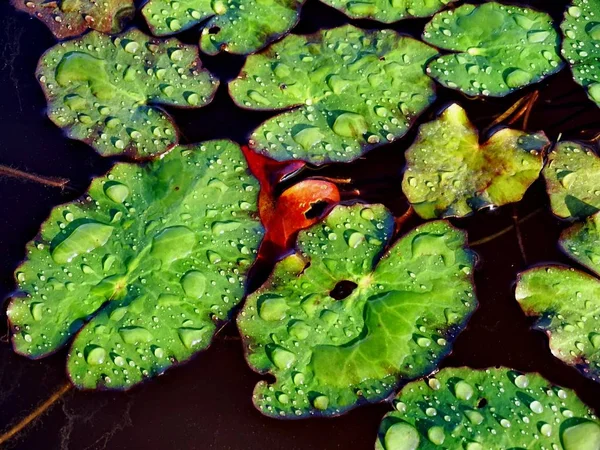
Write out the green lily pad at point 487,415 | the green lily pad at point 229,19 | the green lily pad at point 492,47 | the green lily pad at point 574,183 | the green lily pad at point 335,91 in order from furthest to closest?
the green lily pad at point 229,19 < the green lily pad at point 492,47 < the green lily pad at point 335,91 < the green lily pad at point 574,183 < the green lily pad at point 487,415

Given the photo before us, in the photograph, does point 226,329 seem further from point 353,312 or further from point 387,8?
point 387,8

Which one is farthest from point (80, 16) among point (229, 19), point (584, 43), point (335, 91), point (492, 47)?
point (584, 43)

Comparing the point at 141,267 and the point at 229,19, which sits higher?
the point at 229,19

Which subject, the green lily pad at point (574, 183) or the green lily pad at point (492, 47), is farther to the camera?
the green lily pad at point (492, 47)

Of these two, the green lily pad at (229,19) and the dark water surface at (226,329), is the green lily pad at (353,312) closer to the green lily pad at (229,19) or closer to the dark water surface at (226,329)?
the dark water surface at (226,329)

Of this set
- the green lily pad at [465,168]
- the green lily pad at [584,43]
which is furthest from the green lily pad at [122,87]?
the green lily pad at [584,43]

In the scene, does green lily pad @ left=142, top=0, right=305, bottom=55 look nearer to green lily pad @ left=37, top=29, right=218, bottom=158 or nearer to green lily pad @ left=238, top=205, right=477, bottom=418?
green lily pad @ left=37, top=29, right=218, bottom=158
